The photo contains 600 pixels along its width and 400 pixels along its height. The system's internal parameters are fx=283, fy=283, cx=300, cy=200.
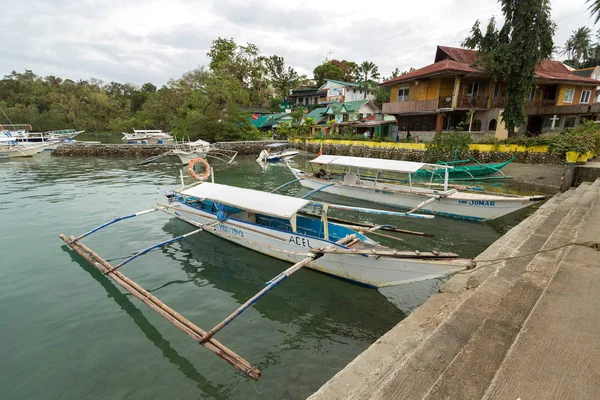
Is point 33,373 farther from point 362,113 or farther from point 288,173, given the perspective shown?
point 362,113

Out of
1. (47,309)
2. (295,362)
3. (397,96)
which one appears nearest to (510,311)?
(295,362)

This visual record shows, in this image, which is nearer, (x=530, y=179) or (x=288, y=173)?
(x=530, y=179)

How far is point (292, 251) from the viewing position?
866 centimetres

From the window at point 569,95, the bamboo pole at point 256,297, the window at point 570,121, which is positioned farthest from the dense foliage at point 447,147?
the bamboo pole at point 256,297

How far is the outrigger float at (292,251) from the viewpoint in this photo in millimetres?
5938

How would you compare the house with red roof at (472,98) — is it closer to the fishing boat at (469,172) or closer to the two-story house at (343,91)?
the fishing boat at (469,172)

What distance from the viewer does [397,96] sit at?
3347 centimetres

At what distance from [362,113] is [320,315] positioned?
43.8m

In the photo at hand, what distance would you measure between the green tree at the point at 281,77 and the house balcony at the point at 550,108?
173 ft

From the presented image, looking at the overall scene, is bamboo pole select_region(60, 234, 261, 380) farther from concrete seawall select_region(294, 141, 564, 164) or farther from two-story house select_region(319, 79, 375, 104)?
two-story house select_region(319, 79, 375, 104)

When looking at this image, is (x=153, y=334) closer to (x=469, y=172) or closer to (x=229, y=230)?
(x=229, y=230)

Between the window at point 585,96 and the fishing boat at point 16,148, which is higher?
the window at point 585,96

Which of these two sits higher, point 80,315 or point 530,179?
point 530,179

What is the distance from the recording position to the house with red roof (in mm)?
28875
